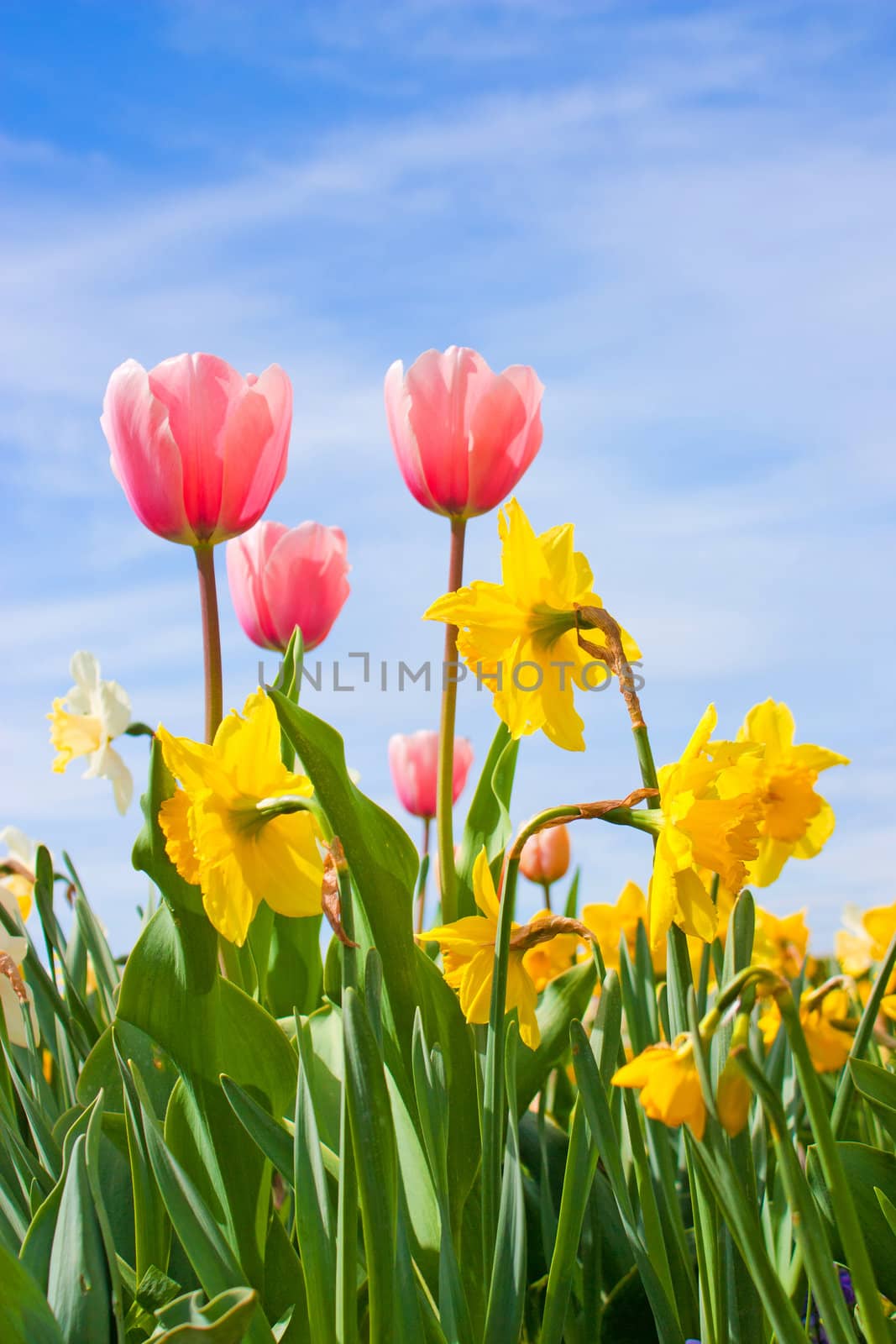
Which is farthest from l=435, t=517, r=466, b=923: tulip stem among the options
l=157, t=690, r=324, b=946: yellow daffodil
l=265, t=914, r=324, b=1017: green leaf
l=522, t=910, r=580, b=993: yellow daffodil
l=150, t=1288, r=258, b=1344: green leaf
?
l=150, t=1288, r=258, b=1344: green leaf

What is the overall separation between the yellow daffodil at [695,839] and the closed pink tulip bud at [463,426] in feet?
2.49

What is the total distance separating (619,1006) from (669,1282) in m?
0.28

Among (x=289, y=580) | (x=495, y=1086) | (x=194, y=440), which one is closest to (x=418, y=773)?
(x=289, y=580)

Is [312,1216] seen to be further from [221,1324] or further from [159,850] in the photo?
[159,850]

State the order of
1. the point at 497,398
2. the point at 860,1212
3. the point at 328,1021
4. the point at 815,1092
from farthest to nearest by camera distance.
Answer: the point at 497,398
the point at 328,1021
the point at 860,1212
the point at 815,1092

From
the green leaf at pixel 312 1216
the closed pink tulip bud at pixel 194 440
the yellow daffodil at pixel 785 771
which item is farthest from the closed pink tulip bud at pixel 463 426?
the green leaf at pixel 312 1216

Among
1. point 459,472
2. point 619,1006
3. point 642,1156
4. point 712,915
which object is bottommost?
point 642,1156

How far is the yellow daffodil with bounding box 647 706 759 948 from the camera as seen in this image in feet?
2.74

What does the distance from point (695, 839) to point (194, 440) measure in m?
0.89

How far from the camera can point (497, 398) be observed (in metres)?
1.51

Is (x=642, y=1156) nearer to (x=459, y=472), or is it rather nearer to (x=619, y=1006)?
(x=619, y=1006)

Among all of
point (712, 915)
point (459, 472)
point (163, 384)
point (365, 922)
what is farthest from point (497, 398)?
point (712, 915)

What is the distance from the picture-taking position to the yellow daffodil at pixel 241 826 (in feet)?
3.34

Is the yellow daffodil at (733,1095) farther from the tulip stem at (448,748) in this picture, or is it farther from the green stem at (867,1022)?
the tulip stem at (448,748)
